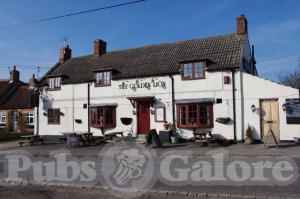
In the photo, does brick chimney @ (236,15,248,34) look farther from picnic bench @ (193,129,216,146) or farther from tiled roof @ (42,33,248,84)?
picnic bench @ (193,129,216,146)

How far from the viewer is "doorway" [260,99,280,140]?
21922mm

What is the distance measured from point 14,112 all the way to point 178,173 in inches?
1361

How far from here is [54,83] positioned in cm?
3084

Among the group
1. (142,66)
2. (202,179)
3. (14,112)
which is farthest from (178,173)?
(14,112)

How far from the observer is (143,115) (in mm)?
26125

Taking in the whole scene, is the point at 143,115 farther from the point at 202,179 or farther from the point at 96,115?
the point at 202,179

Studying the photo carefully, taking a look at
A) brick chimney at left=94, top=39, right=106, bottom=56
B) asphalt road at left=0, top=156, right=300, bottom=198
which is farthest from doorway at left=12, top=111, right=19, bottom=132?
asphalt road at left=0, top=156, right=300, bottom=198

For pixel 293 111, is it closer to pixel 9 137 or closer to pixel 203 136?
pixel 203 136

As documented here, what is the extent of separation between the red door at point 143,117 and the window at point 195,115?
102 inches

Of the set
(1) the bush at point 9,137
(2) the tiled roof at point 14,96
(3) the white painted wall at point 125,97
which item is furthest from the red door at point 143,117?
(2) the tiled roof at point 14,96

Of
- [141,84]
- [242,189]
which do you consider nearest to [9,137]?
[141,84]

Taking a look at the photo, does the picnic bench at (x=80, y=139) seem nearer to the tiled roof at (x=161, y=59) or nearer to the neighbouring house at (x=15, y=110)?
the tiled roof at (x=161, y=59)

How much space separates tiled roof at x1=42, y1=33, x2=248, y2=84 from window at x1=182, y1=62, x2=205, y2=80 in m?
0.48

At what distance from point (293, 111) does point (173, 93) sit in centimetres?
758
